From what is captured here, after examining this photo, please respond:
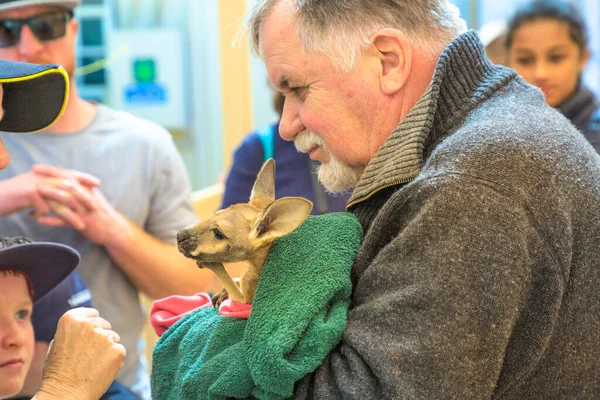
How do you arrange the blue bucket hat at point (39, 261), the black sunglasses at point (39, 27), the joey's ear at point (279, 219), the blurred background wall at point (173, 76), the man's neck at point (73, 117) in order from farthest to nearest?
the blurred background wall at point (173, 76), the man's neck at point (73, 117), the black sunglasses at point (39, 27), the blue bucket hat at point (39, 261), the joey's ear at point (279, 219)

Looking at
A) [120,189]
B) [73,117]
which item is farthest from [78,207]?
[73,117]

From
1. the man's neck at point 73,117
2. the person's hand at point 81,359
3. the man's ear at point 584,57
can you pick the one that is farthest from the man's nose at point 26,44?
the man's ear at point 584,57

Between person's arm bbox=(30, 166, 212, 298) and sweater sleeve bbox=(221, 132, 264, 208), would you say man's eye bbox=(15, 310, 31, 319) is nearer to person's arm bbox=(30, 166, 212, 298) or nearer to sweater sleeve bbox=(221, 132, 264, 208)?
person's arm bbox=(30, 166, 212, 298)

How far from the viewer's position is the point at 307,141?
1.55 metres

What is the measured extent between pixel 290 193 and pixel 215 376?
4.22 ft

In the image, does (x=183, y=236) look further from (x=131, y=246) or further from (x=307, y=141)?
→ (x=131, y=246)

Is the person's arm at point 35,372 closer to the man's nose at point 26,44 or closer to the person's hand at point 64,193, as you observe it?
the person's hand at point 64,193

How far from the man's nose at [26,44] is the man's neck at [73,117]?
0.57 feet

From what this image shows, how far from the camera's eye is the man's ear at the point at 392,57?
1.42m

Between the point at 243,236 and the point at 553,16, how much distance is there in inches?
93.3

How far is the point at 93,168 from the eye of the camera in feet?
8.02

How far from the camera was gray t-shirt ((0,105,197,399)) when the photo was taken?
94.3 inches

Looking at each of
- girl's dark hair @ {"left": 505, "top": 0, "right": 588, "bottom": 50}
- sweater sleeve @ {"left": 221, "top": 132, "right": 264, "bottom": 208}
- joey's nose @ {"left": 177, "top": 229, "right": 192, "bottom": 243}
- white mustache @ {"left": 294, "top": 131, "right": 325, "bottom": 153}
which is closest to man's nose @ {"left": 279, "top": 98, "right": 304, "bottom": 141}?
white mustache @ {"left": 294, "top": 131, "right": 325, "bottom": 153}

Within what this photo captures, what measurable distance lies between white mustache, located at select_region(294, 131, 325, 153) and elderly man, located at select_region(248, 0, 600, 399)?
0.38ft
